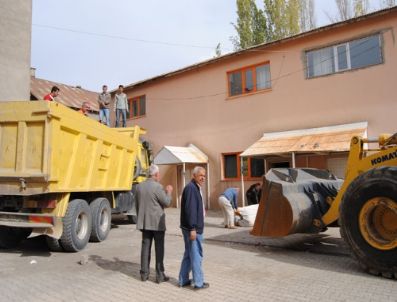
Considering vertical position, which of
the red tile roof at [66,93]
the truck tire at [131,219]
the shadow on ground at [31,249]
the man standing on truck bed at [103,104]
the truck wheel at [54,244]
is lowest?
the shadow on ground at [31,249]

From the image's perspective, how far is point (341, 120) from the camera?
13.3 m

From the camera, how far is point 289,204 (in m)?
7.21

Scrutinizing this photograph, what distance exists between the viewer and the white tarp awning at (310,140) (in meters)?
12.0

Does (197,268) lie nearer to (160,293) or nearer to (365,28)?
(160,293)

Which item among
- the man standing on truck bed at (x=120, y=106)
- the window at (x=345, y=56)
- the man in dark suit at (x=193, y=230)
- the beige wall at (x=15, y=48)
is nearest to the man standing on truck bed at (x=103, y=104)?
the man standing on truck bed at (x=120, y=106)

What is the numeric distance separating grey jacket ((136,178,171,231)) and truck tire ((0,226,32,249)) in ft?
12.8

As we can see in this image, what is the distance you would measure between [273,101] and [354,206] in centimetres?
937

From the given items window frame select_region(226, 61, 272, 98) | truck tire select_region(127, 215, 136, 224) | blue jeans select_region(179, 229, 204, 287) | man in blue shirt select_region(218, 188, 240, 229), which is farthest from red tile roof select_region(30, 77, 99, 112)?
blue jeans select_region(179, 229, 204, 287)

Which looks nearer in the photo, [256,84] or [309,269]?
[309,269]

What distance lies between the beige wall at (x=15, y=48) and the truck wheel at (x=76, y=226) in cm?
927

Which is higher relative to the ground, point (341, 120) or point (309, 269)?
point (341, 120)

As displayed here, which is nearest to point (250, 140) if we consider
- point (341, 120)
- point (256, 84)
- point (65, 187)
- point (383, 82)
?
point (256, 84)

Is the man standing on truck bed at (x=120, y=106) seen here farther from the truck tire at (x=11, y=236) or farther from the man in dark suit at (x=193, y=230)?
the man in dark suit at (x=193, y=230)

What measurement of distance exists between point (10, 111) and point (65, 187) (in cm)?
181
